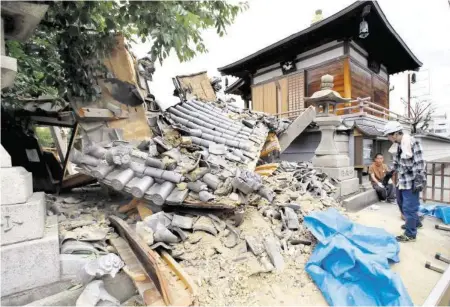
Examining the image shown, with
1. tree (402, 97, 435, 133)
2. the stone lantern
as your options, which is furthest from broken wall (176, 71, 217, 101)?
tree (402, 97, 435, 133)

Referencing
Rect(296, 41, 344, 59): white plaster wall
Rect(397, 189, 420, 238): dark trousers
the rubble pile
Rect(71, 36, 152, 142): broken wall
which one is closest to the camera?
the rubble pile

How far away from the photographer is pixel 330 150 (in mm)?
6527

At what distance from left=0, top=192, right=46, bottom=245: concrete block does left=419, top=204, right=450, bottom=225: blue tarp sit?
7188 millimetres

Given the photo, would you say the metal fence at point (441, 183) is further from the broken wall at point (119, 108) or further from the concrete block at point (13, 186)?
the concrete block at point (13, 186)

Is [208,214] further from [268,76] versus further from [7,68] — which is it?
[268,76]

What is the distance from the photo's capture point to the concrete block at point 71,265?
2.24 metres

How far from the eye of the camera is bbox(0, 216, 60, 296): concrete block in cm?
199

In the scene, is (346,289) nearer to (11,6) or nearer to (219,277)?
(219,277)

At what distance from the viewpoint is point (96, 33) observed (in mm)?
3623

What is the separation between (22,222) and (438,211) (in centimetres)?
758

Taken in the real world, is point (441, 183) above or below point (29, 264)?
above

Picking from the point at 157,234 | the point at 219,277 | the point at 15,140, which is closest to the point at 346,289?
the point at 219,277

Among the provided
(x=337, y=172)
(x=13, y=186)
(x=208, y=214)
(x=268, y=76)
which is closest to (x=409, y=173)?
(x=337, y=172)

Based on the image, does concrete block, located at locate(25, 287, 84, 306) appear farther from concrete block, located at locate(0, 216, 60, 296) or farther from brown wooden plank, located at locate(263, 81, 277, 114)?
brown wooden plank, located at locate(263, 81, 277, 114)
